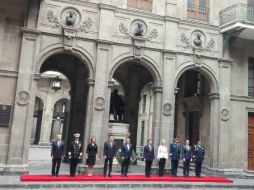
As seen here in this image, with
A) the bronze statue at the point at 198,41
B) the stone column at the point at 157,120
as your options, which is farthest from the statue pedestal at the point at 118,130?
the bronze statue at the point at 198,41

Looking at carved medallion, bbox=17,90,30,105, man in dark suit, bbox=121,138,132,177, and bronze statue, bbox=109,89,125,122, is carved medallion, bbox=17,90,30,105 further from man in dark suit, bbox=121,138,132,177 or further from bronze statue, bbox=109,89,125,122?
bronze statue, bbox=109,89,125,122

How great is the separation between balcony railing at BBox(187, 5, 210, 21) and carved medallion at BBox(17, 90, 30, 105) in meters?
8.87

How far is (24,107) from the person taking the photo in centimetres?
1252

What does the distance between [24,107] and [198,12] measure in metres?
9.86

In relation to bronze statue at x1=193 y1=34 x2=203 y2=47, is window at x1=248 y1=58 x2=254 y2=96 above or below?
below

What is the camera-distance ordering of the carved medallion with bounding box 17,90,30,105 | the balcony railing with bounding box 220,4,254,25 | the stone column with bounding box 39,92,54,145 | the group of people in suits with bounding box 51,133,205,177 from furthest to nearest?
the stone column with bounding box 39,92,54,145
the balcony railing with bounding box 220,4,254,25
the carved medallion with bounding box 17,90,30,105
the group of people in suits with bounding box 51,133,205,177

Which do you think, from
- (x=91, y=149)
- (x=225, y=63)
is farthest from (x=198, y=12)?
(x=91, y=149)

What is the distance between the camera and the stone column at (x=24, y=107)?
39.9 ft

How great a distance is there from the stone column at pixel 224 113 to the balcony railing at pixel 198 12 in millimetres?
2497

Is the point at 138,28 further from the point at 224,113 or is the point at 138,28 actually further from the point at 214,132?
the point at 214,132

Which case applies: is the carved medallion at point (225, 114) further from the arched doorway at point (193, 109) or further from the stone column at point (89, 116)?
the stone column at point (89, 116)

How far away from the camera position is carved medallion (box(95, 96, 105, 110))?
1354 cm

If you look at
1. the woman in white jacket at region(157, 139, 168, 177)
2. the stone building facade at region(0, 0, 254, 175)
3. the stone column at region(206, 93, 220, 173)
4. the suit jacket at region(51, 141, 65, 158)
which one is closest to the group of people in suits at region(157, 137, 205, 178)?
the woman in white jacket at region(157, 139, 168, 177)

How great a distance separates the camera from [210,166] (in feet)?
50.9
